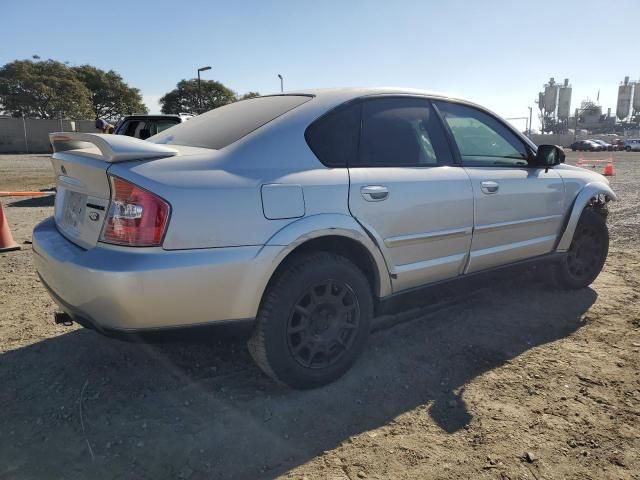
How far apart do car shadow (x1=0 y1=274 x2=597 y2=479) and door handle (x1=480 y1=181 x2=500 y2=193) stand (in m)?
0.72

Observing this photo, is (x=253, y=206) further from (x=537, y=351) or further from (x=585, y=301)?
(x=585, y=301)

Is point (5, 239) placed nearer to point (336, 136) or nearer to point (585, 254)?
point (336, 136)

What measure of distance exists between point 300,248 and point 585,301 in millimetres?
3020

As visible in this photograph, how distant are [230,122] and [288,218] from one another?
2.99ft

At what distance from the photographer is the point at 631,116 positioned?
351 ft

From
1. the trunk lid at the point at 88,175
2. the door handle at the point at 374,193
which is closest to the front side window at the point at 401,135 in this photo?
the door handle at the point at 374,193

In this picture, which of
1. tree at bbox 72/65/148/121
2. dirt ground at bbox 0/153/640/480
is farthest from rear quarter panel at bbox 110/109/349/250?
tree at bbox 72/65/148/121

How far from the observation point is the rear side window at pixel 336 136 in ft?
8.95

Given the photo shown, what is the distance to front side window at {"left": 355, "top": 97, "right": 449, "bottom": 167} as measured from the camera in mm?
2967

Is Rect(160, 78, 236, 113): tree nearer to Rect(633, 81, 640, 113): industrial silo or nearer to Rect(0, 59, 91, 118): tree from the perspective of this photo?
Rect(0, 59, 91, 118): tree

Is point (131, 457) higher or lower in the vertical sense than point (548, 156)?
lower

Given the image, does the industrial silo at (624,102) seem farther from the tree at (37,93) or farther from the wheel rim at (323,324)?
the wheel rim at (323,324)

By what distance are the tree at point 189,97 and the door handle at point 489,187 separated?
58.6m

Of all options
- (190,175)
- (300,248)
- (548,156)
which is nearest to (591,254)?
(548,156)
